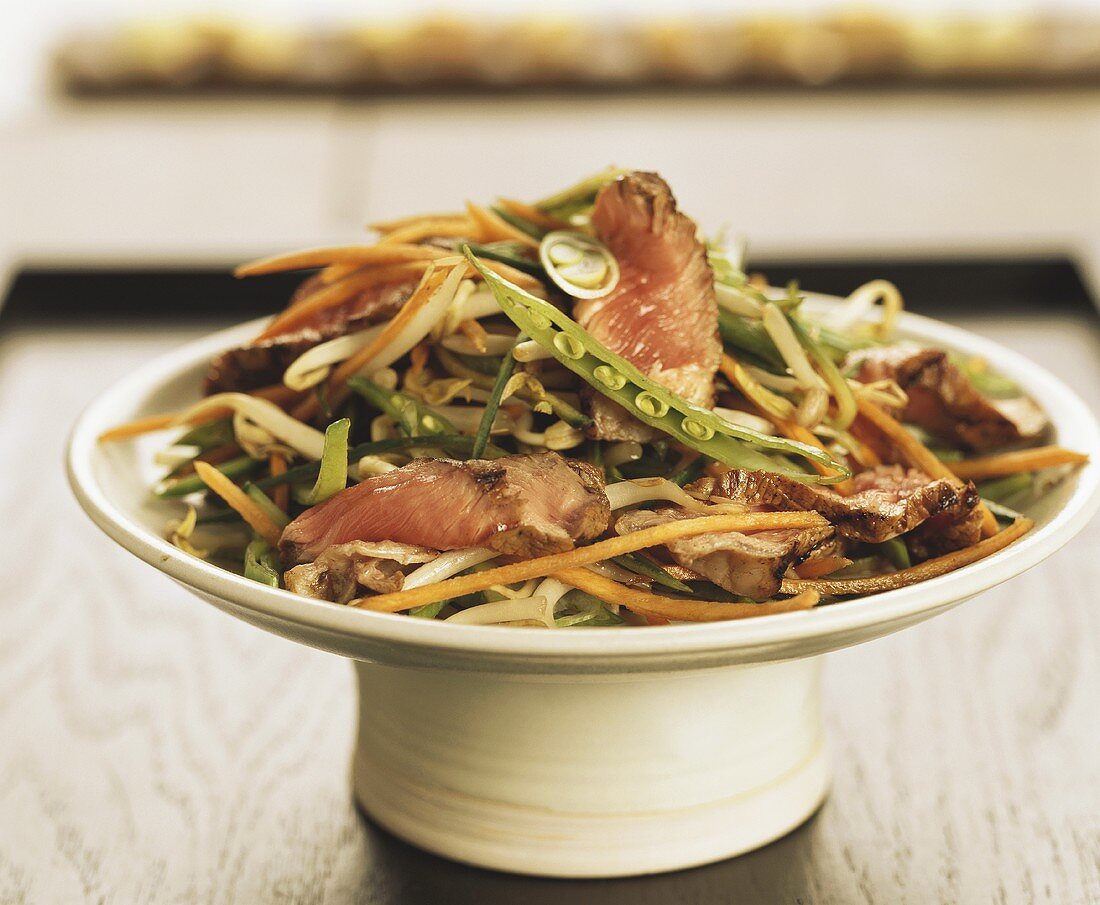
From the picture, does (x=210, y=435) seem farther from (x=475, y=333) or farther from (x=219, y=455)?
(x=475, y=333)

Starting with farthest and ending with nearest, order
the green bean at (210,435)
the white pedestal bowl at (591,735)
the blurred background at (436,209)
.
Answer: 1. the green bean at (210,435)
2. the blurred background at (436,209)
3. the white pedestal bowl at (591,735)

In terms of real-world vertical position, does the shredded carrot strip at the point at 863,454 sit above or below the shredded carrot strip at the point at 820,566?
above

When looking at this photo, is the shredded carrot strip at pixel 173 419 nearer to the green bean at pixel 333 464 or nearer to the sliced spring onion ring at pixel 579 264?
the green bean at pixel 333 464

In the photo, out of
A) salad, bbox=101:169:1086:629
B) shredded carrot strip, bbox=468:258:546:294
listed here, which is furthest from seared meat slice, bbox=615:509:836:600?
shredded carrot strip, bbox=468:258:546:294

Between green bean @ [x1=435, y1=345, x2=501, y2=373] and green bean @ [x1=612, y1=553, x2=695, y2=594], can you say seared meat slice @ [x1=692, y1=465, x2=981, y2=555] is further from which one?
green bean @ [x1=435, y1=345, x2=501, y2=373]

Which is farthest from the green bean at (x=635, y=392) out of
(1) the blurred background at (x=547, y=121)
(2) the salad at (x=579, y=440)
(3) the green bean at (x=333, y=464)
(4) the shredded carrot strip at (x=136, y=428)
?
(1) the blurred background at (x=547, y=121)

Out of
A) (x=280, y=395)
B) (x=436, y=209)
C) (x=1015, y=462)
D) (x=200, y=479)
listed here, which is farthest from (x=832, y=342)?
(x=436, y=209)

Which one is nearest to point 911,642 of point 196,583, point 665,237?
point 665,237
